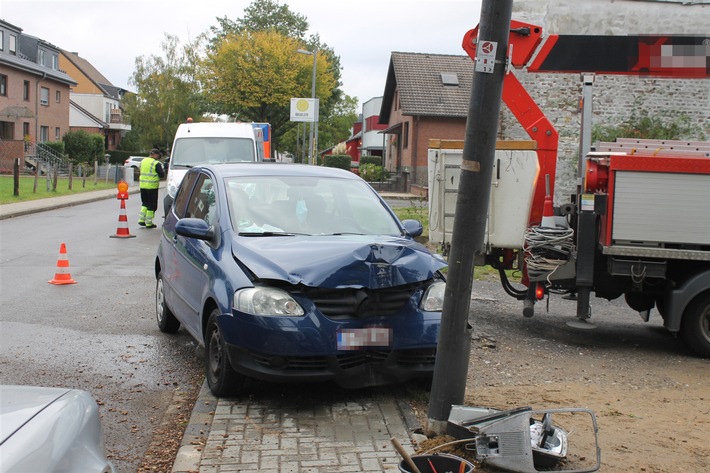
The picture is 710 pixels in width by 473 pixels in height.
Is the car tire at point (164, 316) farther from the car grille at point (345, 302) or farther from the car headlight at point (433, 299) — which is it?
the car headlight at point (433, 299)

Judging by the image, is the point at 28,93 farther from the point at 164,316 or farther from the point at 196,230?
the point at 196,230

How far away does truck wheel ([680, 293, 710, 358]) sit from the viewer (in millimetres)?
7504

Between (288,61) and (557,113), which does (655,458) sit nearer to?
(557,113)

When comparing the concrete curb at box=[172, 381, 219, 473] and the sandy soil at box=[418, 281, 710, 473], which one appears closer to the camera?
the concrete curb at box=[172, 381, 219, 473]

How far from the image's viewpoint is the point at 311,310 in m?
5.38

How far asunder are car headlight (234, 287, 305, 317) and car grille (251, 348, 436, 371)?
1.02 ft

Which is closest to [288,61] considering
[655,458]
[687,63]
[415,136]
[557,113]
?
[415,136]

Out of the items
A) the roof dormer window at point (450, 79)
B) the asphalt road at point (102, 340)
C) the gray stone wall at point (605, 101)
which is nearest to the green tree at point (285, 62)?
the roof dormer window at point (450, 79)

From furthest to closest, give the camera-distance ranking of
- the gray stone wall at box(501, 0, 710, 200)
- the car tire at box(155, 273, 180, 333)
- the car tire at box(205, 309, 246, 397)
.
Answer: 1. the gray stone wall at box(501, 0, 710, 200)
2. the car tire at box(155, 273, 180, 333)
3. the car tire at box(205, 309, 246, 397)

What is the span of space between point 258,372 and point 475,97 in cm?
239

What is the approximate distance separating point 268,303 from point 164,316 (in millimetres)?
3021

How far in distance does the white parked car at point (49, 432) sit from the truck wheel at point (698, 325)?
20.1 ft

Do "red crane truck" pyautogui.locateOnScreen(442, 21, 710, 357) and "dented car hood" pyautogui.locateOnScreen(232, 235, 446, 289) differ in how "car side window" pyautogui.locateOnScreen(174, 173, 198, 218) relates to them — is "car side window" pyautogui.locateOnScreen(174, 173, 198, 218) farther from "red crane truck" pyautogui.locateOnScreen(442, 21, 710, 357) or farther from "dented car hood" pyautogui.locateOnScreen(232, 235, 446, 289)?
"red crane truck" pyautogui.locateOnScreen(442, 21, 710, 357)

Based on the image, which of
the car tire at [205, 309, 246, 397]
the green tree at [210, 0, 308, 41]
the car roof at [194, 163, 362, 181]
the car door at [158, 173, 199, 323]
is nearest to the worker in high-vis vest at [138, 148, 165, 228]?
the car door at [158, 173, 199, 323]
